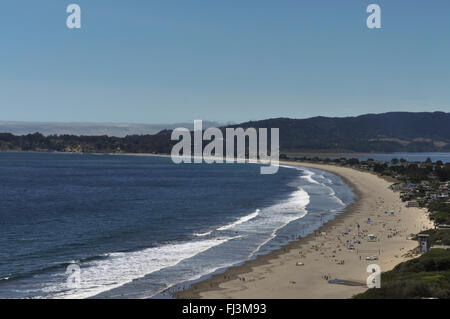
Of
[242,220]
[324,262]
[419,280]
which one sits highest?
[419,280]

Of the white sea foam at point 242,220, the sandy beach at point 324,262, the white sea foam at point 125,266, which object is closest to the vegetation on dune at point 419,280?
the sandy beach at point 324,262

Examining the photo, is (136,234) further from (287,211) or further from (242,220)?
(287,211)

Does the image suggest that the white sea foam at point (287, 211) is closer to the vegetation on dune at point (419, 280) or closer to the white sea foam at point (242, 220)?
the white sea foam at point (242, 220)

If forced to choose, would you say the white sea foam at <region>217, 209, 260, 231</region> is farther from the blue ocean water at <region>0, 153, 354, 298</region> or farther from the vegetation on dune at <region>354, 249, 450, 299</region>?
the vegetation on dune at <region>354, 249, 450, 299</region>

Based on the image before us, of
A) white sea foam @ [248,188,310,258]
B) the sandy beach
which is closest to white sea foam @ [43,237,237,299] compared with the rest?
the sandy beach

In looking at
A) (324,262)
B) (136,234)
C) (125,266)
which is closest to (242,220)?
(136,234)
